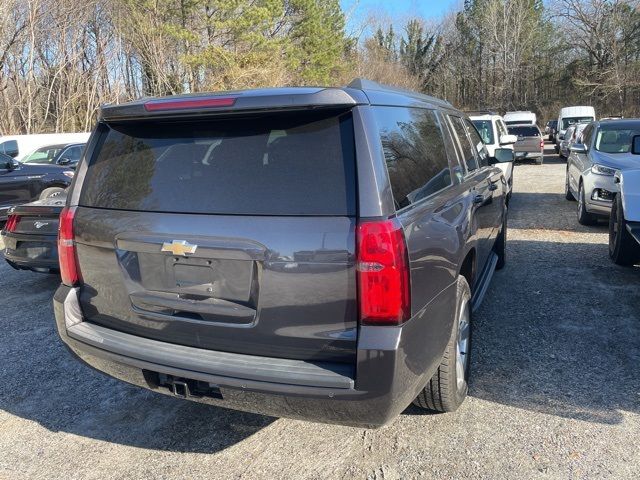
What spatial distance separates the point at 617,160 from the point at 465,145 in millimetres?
4941

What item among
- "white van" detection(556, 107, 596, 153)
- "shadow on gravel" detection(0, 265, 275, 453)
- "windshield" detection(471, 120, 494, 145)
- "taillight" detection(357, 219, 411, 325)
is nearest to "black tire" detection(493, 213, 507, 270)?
"shadow on gravel" detection(0, 265, 275, 453)

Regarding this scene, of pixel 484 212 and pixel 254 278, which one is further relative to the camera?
pixel 484 212

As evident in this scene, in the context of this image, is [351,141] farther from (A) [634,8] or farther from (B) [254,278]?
(A) [634,8]

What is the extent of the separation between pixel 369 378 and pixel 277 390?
406 mm

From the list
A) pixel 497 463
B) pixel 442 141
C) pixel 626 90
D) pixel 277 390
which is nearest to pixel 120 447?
pixel 277 390

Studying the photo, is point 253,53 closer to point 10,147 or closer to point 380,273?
point 10,147

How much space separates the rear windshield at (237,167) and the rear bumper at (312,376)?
62cm

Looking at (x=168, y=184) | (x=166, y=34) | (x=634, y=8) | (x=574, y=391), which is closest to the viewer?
(x=168, y=184)

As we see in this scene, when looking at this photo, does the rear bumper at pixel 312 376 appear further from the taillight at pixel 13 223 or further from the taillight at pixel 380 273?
the taillight at pixel 13 223

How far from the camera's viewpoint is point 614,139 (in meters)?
8.88

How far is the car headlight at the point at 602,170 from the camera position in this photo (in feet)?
25.7

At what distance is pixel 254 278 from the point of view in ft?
7.84

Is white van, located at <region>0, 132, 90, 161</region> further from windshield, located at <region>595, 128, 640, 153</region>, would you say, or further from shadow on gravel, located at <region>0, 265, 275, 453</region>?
windshield, located at <region>595, 128, 640, 153</region>

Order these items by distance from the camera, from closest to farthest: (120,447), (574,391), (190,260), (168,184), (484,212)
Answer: (190,260) → (168,184) → (120,447) → (574,391) → (484,212)
